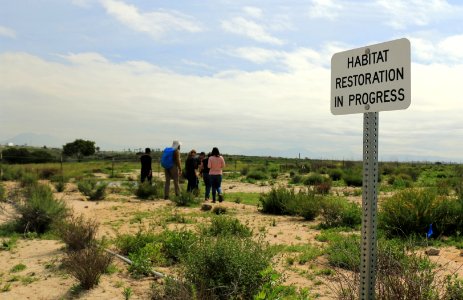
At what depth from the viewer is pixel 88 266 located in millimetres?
6555

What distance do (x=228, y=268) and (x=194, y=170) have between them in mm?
12680

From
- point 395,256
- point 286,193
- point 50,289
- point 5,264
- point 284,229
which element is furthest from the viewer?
point 286,193

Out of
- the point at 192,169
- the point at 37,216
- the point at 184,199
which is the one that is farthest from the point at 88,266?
the point at 192,169

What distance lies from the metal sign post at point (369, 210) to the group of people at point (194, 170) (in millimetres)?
12715

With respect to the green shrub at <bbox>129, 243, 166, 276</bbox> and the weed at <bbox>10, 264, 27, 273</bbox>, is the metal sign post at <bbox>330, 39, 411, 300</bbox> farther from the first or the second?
the weed at <bbox>10, 264, 27, 273</bbox>

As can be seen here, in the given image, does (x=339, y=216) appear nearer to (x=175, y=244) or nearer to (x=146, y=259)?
(x=175, y=244)

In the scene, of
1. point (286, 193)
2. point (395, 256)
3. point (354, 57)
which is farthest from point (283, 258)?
point (286, 193)

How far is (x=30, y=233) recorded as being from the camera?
33.2ft

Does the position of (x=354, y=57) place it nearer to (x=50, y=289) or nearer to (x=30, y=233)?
(x=50, y=289)

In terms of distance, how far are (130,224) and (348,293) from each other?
798 centimetres

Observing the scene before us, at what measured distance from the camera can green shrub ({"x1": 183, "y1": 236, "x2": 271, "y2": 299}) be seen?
5.46 m

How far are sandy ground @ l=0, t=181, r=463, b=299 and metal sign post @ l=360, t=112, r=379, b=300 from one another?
5.67 ft

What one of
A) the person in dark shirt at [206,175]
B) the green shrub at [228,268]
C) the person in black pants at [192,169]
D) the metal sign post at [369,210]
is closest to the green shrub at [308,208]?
the person in dark shirt at [206,175]

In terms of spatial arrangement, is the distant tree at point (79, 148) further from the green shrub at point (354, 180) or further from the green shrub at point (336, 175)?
the green shrub at point (354, 180)
